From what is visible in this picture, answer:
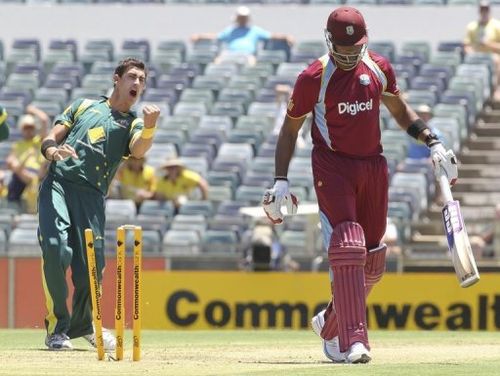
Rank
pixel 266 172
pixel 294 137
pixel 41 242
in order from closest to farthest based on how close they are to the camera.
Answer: pixel 294 137 < pixel 41 242 < pixel 266 172

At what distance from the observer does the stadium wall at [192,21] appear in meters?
25.9

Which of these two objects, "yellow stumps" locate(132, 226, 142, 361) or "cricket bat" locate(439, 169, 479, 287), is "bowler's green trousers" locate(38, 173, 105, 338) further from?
"cricket bat" locate(439, 169, 479, 287)

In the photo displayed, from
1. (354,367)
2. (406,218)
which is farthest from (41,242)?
(406,218)

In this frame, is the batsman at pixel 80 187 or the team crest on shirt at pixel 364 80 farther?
the batsman at pixel 80 187

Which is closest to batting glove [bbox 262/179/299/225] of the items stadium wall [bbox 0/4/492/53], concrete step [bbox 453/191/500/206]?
concrete step [bbox 453/191/500/206]

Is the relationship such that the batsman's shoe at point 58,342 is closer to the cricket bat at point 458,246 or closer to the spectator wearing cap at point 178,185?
the cricket bat at point 458,246

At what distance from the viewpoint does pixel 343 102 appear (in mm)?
10180

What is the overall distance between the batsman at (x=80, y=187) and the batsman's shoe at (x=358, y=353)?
89.6 inches

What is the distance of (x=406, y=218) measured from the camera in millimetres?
19969

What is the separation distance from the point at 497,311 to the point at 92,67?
10.4 metres

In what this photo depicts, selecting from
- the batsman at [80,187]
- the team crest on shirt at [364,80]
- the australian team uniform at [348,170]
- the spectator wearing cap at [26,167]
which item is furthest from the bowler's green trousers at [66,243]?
the spectator wearing cap at [26,167]

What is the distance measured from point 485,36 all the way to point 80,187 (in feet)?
43.9

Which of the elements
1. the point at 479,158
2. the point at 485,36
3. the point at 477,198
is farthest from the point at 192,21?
the point at 477,198

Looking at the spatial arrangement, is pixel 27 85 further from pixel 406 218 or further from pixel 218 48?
pixel 406 218
